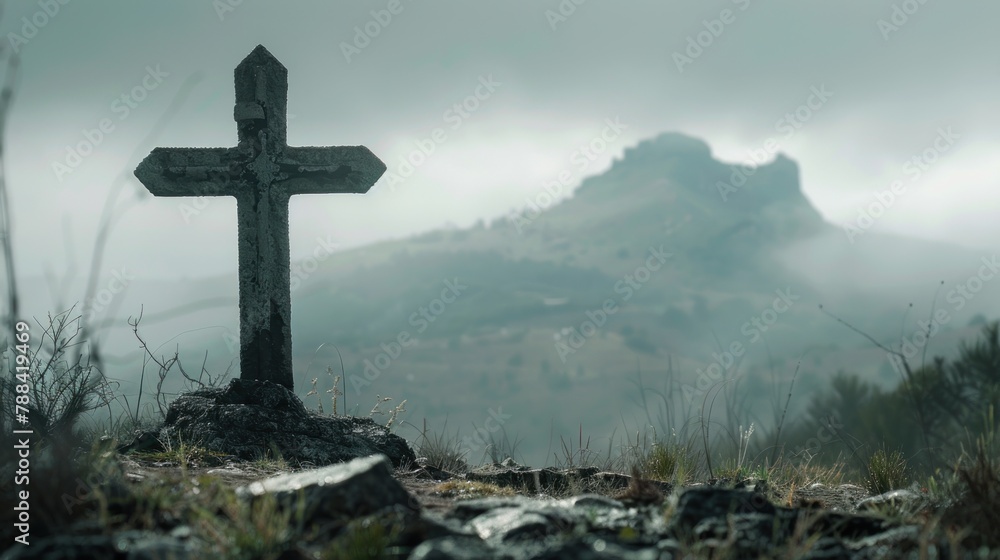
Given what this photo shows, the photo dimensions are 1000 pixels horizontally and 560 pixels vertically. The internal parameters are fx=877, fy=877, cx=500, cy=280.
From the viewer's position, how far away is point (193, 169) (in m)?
8.35

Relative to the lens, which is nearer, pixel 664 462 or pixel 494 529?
pixel 494 529

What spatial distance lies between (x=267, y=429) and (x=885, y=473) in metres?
5.02

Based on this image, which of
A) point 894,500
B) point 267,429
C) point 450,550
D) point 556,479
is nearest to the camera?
point 450,550

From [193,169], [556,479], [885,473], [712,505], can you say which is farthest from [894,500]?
[193,169]

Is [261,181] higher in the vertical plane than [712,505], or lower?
higher

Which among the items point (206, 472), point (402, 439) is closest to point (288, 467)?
point (206, 472)

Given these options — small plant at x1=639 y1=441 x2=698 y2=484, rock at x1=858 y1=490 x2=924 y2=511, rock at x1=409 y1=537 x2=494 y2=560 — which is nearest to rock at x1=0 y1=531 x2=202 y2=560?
rock at x1=409 y1=537 x2=494 y2=560

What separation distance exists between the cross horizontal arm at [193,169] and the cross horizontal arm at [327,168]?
467 mm

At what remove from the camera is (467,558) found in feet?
10.3

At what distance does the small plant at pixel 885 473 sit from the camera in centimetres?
698

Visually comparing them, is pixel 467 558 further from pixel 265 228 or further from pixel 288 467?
pixel 265 228

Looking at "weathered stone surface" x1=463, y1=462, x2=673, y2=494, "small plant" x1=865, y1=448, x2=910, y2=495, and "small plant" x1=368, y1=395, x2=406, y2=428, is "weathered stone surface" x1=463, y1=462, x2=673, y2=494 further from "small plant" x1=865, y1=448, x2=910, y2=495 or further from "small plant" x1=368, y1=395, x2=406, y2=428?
"small plant" x1=865, y1=448, x2=910, y2=495

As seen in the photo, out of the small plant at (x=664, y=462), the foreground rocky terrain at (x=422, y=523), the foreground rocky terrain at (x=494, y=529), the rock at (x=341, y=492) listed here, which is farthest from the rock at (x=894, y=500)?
the rock at (x=341, y=492)

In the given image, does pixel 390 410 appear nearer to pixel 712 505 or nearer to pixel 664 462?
pixel 664 462
